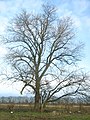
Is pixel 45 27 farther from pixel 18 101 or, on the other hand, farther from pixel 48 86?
pixel 18 101

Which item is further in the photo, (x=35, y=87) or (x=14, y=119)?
(x=35, y=87)

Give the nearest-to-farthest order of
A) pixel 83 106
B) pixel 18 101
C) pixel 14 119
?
pixel 14 119
pixel 83 106
pixel 18 101

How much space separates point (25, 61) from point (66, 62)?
4.54m

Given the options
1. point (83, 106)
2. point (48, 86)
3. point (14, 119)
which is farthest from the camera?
point (83, 106)

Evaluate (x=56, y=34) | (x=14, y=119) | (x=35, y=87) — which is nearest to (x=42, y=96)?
(x=35, y=87)

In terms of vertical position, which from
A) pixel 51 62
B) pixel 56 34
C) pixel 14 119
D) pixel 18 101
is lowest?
pixel 14 119

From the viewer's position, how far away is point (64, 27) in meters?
37.3

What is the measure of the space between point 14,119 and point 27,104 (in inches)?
656

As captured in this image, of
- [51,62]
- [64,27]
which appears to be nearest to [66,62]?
[51,62]

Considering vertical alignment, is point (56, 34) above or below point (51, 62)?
above

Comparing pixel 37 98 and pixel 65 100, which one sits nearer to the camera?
pixel 37 98

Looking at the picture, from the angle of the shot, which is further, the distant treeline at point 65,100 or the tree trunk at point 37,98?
the tree trunk at point 37,98

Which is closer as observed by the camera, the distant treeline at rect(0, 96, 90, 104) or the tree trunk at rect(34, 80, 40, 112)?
the distant treeline at rect(0, 96, 90, 104)

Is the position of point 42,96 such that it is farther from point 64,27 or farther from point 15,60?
point 64,27
